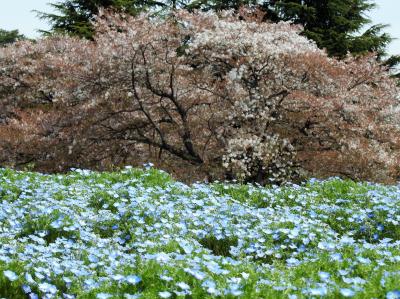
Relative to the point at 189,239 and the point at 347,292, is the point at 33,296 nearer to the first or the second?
the point at 189,239

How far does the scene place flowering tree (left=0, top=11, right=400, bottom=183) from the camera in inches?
569

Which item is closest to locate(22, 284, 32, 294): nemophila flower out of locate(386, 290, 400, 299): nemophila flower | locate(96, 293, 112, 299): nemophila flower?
locate(96, 293, 112, 299): nemophila flower

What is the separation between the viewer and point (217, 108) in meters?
15.2

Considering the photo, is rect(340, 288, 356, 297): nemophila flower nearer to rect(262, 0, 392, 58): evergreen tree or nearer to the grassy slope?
the grassy slope

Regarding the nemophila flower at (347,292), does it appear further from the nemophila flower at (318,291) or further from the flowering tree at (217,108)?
the flowering tree at (217,108)

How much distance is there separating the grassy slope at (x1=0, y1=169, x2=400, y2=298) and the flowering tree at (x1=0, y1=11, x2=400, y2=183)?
190 inches

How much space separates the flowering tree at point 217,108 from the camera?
569 inches

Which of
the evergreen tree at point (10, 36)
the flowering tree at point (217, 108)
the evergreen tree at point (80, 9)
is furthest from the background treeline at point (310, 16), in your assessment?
the evergreen tree at point (10, 36)

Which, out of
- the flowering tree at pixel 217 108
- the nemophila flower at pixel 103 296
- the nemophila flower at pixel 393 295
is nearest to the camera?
the nemophila flower at pixel 393 295

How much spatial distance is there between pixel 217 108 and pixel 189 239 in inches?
362

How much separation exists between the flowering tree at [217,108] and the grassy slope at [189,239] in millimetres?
4826

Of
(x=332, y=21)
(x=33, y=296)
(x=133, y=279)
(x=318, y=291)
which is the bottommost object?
(x=33, y=296)

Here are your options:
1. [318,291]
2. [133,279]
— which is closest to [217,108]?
[133,279]

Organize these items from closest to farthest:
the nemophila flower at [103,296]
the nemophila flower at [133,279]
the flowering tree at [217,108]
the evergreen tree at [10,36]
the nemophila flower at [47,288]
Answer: the nemophila flower at [103,296] → the nemophila flower at [133,279] → the nemophila flower at [47,288] → the flowering tree at [217,108] → the evergreen tree at [10,36]
